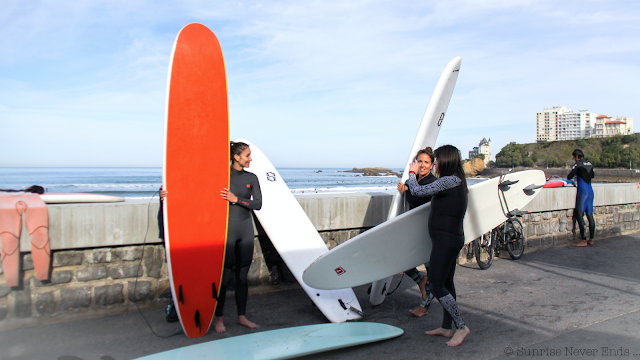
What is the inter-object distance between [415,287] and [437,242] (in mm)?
1787

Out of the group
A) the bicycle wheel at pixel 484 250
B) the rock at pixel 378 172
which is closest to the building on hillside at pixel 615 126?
the rock at pixel 378 172

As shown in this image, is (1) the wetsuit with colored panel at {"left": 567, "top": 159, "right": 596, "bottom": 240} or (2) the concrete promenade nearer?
(2) the concrete promenade

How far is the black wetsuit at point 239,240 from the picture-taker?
317cm

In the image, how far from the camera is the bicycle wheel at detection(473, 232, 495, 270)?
17.1ft

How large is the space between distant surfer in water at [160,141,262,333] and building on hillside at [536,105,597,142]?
6646 inches

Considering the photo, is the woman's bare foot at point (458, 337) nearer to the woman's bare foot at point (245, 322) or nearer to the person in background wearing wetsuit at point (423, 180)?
the person in background wearing wetsuit at point (423, 180)

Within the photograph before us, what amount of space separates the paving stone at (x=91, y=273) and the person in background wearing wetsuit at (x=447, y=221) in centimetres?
262

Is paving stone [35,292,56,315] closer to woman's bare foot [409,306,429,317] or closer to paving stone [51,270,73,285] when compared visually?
paving stone [51,270,73,285]

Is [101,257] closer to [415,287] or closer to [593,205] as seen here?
[415,287]

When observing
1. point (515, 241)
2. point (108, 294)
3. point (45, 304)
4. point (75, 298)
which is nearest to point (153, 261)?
point (108, 294)

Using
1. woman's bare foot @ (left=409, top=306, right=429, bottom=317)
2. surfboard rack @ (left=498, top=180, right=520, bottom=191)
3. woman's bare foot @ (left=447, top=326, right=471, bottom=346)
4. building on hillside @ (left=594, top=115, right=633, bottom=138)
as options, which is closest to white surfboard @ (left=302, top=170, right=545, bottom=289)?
surfboard rack @ (left=498, top=180, right=520, bottom=191)

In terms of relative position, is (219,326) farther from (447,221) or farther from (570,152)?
(570,152)

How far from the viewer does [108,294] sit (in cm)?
333

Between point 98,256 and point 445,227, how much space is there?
2.80 meters
